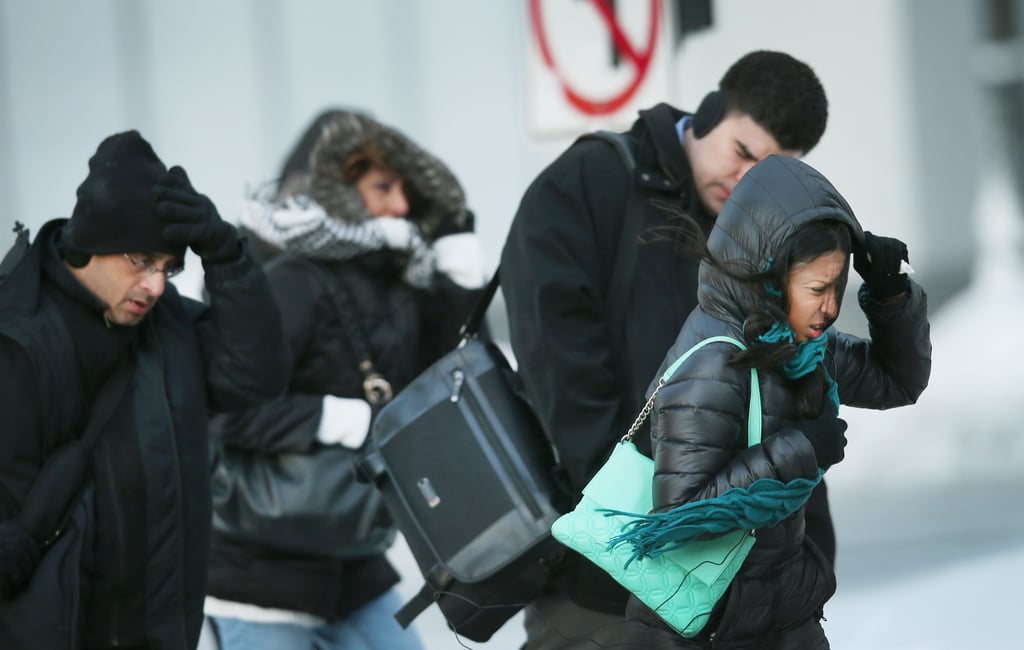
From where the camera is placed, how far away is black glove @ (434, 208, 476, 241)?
436cm

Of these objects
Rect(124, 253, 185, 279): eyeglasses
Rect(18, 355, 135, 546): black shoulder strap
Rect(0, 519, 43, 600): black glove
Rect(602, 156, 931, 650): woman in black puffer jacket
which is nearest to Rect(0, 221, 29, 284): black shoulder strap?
Rect(124, 253, 185, 279): eyeglasses

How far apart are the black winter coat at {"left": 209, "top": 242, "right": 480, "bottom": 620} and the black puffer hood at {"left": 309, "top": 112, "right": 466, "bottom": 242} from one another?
0.51 ft

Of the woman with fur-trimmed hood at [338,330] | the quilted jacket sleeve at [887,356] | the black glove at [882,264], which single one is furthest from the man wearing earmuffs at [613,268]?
the woman with fur-trimmed hood at [338,330]

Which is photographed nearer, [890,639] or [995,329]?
[890,639]

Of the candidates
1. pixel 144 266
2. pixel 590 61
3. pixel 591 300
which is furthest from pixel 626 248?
pixel 590 61

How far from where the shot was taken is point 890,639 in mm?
5477

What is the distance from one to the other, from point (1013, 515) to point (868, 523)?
2.03 ft

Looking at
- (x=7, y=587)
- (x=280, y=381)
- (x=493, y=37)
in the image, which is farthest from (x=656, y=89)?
(x=7, y=587)

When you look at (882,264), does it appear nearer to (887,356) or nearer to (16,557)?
(887,356)

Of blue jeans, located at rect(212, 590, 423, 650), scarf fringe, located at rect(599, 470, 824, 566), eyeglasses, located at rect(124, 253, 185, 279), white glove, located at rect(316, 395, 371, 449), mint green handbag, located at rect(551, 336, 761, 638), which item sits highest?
eyeglasses, located at rect(124, 253, 185, 279)

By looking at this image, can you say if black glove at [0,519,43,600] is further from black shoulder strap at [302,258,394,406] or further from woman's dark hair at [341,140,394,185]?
woman's dark hair at [341,140,394,185]

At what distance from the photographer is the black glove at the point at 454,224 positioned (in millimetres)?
4355

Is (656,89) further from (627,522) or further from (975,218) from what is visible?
(627,522)

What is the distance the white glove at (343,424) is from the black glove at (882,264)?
1.41 metres
